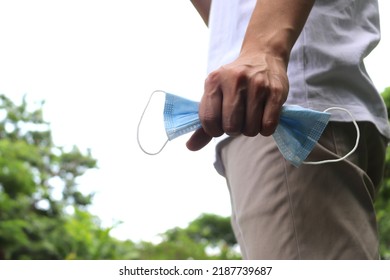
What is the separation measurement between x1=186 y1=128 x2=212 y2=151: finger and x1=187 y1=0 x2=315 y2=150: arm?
0.18 ft

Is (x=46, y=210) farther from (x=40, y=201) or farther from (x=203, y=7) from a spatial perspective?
(x=203, y=7)

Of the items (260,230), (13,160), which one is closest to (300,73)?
(260,230)

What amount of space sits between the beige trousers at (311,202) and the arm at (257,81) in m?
0.20

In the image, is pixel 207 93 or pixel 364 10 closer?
pixel 207 93

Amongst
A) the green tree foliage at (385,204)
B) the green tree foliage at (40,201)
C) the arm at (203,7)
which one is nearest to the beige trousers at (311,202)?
the arm at (203,7)

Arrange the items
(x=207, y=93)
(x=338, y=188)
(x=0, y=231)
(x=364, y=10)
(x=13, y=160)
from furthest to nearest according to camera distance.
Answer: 1. (x=13, y=160)
2. (x=0, y=231)
3. (x=364, y=10)
4. (x=338, y=188)
5. (x=207, y=93)

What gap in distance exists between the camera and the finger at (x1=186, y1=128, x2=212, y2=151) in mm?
1049

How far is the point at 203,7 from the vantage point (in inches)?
60.7

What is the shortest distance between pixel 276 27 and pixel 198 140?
0.21 m

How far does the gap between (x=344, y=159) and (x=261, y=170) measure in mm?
141

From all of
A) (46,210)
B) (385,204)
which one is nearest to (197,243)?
(46,210)

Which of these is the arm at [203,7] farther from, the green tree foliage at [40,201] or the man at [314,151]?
the green tree foliage at [40,201]

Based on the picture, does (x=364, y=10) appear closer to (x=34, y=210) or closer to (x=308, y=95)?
(x=308, y=95)

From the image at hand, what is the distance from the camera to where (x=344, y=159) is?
1128 mm
